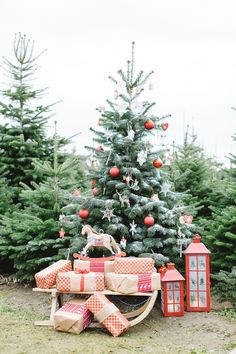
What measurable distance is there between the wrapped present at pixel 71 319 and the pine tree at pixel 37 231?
6.10ft

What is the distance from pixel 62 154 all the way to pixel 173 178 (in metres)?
2.79

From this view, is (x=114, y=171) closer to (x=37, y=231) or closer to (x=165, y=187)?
(x=165, y=187)

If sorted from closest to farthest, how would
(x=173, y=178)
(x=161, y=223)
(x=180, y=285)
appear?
(x=180, y=285)
(x=161, y=223)
(x=173, y=178)

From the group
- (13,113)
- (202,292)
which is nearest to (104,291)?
(202,292)

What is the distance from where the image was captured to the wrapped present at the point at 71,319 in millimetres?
5969

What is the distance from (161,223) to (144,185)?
666 millimetres

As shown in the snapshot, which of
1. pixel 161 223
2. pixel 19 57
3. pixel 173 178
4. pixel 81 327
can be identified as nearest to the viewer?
pixel 81 327

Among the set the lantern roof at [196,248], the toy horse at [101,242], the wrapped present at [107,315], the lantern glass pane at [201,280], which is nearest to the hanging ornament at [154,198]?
the lantern roof at [196,248]

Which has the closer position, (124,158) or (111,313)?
(111,313)

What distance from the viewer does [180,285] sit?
6.94 m

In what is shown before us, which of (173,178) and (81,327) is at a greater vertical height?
(173,178)

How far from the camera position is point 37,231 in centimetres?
852

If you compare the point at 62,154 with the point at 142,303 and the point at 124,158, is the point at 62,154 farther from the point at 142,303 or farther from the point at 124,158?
the point at 142,303

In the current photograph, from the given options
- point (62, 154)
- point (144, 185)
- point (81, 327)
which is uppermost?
point (62, 154)
